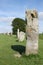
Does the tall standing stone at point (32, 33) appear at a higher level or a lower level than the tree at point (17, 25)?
higher

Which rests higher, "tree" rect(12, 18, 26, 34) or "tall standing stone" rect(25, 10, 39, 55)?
"tall standing stone" rect(25, 10, 39, 55)

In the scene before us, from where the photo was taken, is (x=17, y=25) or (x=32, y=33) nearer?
(x=32, y=33)

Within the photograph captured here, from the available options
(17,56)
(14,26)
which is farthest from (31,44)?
(14,26)

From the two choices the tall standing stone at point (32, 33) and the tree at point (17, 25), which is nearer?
the tall standing stone at point (32, 33)

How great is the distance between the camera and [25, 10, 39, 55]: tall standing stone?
50.4 ft

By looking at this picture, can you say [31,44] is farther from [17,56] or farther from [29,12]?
[29,12]

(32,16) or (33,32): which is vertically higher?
(32,16)

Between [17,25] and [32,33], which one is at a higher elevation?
[32,33]

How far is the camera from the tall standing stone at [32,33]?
15359 millimetres

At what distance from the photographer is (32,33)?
15.5m

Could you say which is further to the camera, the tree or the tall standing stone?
the tree

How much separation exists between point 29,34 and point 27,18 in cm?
111

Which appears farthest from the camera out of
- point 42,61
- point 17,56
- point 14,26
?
point 14,26

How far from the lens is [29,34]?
15477 mm
